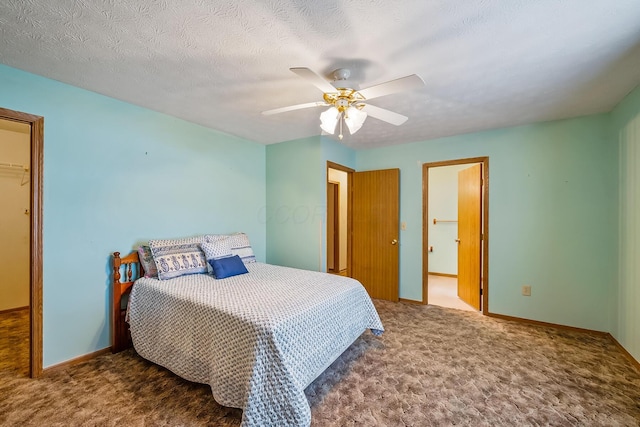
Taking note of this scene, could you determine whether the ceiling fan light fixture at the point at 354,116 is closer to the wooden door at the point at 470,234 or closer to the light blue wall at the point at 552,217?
the light blue wall at the point at 552,217

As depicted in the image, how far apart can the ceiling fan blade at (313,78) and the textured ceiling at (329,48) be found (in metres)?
0.23

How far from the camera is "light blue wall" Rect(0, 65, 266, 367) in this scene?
2121mm

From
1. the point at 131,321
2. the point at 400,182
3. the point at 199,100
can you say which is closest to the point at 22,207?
the point at 131,321

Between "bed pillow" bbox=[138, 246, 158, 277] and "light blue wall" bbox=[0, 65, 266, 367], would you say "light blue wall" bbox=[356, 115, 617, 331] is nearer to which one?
"light blue wall" bbox=[0, 65, 266, 367]

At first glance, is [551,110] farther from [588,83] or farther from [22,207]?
[22,207]

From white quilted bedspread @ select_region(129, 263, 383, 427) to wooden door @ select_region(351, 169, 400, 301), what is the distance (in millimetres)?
1487

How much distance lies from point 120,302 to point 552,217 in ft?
15.3

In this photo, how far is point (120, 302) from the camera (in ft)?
8.07

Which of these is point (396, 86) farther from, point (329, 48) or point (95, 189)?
point (95, 189)

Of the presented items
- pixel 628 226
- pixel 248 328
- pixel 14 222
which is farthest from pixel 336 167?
pixel 14 222

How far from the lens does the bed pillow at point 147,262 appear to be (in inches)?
98.3

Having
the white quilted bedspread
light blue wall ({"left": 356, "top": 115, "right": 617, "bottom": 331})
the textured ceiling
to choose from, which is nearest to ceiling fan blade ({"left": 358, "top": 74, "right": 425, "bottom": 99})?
the textured ceiling

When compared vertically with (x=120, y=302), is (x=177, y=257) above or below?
above

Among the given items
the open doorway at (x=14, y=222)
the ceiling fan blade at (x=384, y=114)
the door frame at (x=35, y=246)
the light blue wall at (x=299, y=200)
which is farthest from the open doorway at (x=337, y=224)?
the open doorway at (x=14, y=222)
